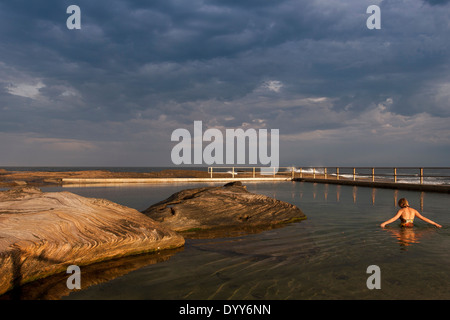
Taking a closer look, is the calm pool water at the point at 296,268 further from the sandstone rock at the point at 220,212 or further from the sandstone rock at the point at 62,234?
the sandstone rock at the point at 220,212

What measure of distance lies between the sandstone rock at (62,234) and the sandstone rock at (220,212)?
3.94 feet

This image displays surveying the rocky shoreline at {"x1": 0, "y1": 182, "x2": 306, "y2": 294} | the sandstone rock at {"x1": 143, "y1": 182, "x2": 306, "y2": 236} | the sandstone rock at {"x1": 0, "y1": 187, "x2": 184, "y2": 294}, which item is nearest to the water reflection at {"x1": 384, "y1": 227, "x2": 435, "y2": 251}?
the sandstone rock at {"x1": 143, "y1": 182, "x2": 306, "y2": 236}

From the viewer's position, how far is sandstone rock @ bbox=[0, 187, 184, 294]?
3537 millimetres

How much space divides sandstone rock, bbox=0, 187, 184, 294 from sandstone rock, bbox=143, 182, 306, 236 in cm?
120

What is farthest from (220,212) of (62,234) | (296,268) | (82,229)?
(62,234)

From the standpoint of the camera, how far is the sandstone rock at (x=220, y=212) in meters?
6.69

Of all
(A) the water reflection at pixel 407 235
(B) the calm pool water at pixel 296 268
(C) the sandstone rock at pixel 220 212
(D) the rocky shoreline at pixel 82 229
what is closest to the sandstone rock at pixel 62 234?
(D) the rocky shoreline at pixel 82 229

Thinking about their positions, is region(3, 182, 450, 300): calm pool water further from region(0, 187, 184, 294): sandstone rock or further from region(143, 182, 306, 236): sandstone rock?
region(143, 182, 306, 236): sandstone rock

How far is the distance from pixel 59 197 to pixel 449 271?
5.52 meters

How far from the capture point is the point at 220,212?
719 centimetres

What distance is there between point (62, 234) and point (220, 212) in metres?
3.63

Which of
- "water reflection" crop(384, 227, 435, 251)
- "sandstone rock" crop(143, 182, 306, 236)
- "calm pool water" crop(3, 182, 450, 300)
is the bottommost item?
"water reflection" crop(384, 227, 435, 251)
